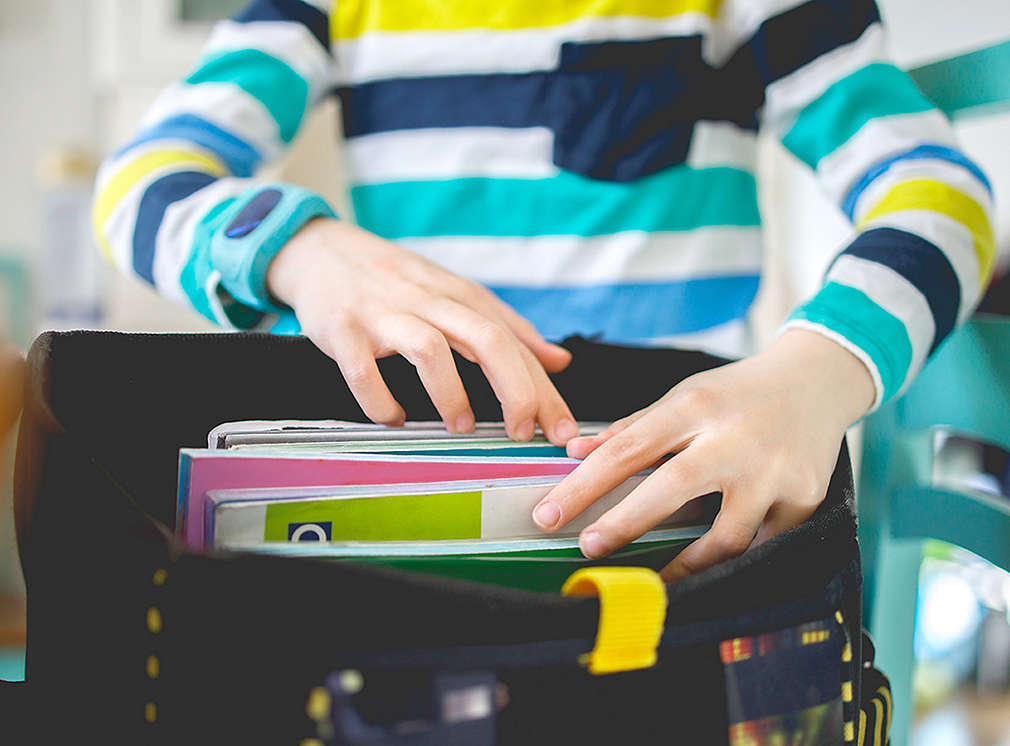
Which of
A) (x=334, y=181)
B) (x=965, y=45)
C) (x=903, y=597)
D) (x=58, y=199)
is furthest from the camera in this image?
(x=58, y=199)

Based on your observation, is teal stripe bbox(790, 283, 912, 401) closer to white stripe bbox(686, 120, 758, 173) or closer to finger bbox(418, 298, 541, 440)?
finger bbox(418, 298, 541, 440)

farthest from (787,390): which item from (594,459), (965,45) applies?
(965,45)

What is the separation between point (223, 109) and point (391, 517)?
1.42 feet

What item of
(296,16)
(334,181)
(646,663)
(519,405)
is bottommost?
(646,663)

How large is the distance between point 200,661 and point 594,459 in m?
0.17

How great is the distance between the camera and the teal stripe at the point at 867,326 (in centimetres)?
42

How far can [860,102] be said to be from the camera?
585mm

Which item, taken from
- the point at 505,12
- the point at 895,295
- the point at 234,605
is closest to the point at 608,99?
the point at 505,12

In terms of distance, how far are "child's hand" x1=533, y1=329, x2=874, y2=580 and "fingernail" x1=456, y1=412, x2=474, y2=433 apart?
0.05 metres

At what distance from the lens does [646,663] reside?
10.4 inches

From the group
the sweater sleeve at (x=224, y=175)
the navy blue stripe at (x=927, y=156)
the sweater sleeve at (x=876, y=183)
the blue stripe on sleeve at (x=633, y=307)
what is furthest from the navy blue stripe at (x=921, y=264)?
the sweater sleeve at (x=224, y=175)

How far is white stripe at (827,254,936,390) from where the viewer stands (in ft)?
1.43

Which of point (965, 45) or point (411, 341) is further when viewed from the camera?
point (965, 45)

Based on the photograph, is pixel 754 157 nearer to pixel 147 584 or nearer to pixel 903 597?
A: pixel 903 597
